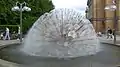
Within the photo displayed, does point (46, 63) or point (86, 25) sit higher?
point (86, 25)

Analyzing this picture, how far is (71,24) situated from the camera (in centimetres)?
1547

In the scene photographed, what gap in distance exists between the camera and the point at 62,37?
49.5 feet

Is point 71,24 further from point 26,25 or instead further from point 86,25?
point 26,25

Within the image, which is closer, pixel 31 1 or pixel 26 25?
pixel 26 25

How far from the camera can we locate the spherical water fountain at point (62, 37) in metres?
14.8

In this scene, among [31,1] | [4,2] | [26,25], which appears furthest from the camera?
[31,1]

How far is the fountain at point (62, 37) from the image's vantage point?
48.5 feet

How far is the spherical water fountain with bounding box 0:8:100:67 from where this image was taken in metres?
14.8

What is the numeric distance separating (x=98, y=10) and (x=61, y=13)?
63174 mm

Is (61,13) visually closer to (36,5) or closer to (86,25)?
(86,25)

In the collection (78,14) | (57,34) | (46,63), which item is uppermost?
(78,14)

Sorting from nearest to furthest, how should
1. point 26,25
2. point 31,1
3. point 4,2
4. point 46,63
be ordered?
point 46,63, point 26,25, point 4,2, point 31,1

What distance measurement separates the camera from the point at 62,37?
1509cm

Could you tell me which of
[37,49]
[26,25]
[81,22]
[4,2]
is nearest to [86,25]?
[81,22]
